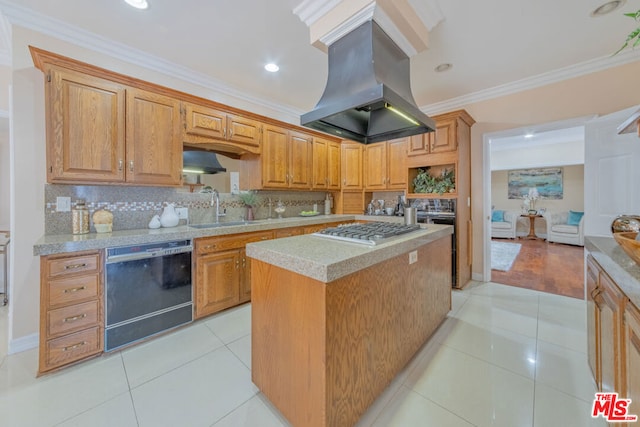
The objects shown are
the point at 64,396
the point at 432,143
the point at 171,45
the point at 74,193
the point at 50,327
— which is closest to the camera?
the point at 64,396

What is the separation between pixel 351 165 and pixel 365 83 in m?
2.66

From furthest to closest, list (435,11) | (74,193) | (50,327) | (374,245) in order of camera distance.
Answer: (74,193) < (435,11) < (50,327) < (374,245)

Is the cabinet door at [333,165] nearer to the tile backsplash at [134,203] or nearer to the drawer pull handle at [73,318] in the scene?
the tile backsplash at [134,203]

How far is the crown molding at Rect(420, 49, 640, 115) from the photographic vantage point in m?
2.59

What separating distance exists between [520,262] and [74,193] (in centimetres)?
649

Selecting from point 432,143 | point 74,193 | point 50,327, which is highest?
point 432,143

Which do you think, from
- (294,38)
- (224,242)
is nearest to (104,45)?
(294,38)

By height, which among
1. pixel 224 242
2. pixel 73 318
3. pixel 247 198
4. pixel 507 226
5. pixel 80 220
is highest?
pixel 247 198

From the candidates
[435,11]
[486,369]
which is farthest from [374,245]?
[435,11]

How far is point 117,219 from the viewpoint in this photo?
2396 mm

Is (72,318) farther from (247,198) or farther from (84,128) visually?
(247,198)

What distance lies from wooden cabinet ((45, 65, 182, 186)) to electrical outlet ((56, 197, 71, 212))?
9.9 inches

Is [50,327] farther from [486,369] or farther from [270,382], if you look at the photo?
[486,369]

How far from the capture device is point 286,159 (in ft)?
11.8
